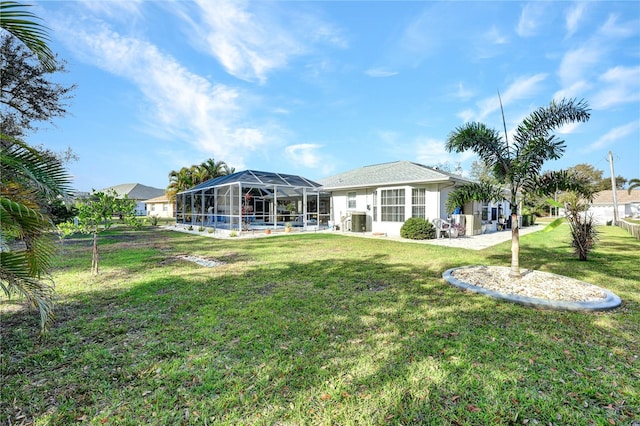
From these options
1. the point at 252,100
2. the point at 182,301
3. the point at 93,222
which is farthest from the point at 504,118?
the point at 252,100

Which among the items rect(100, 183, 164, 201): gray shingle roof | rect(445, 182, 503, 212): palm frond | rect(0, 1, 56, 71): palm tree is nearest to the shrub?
rect(445, 182, 503, 212): palm frond

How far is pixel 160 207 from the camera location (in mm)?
52500

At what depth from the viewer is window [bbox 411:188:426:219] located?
Answer: 14.4 metres

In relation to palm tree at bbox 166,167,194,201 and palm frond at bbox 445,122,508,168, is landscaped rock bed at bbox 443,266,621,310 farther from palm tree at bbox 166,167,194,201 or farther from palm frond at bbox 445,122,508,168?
palm tree at bbox 166,167,194,201

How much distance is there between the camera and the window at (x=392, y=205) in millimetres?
14898

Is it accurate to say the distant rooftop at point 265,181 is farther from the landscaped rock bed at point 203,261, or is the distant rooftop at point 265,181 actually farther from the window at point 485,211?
the window at point 485,211

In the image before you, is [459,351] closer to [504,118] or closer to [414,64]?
[504,118]

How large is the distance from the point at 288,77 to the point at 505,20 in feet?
37.5

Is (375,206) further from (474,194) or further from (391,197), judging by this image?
(474,194)

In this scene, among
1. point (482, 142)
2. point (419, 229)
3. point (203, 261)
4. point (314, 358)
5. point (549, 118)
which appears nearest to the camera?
point (314, 358)

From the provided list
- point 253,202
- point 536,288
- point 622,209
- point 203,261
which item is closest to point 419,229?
point 536,288

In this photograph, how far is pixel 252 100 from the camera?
17703 millimetres

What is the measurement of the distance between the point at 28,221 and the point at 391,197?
14525 millimetres

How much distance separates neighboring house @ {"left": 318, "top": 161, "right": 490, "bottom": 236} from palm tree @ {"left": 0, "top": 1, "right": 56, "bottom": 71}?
13.4m
